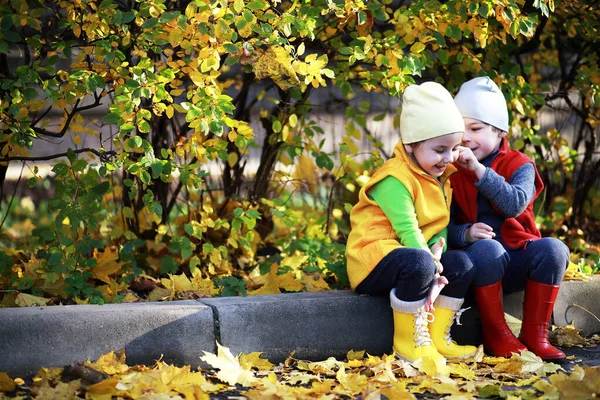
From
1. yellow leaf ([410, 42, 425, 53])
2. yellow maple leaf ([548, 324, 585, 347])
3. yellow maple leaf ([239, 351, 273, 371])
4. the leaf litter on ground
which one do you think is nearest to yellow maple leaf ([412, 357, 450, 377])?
the leaf litter on ground

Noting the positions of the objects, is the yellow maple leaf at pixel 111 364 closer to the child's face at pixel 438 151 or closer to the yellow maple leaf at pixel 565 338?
the child's face at pixel 438 151

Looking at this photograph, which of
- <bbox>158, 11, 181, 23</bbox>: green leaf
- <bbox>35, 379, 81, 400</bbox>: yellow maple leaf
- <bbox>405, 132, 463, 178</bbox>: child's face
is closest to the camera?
<bbox>35, 379, 81, 400</bbox>: yellow maple leaf

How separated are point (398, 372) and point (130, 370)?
1.08 meters

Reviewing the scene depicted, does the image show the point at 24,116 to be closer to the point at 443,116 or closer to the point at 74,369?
the point at 74,369

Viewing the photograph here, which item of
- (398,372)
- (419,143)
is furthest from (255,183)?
(398,372)

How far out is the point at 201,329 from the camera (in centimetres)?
354

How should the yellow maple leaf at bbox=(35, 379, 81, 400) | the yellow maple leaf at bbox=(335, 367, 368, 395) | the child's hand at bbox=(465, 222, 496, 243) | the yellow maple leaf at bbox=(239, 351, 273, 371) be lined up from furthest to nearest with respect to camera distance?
the child's hand at bbox=(465, 222, 496, 243)
the yellow maple leaf at bbox=(239, 351, 273, 371)
the yellow maple leaf at bbox=(335, 367, 368, 395)
the yellow maple leaf at bbox=(35, 379, 81, 400)

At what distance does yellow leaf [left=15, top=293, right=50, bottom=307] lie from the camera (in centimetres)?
370

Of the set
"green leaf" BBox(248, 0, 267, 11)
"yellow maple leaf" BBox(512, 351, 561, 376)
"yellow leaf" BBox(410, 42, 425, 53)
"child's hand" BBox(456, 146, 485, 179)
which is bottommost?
"yellow maple leaf" BBox(512, 351, 561, 376)

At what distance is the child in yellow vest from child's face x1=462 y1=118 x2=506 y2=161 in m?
0.22

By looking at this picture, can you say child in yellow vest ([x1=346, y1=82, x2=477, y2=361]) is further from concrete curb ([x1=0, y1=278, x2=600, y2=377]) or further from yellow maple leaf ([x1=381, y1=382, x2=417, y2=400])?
yellow maple leaf ([x1=381, y1=382, x2=417, y2=400])

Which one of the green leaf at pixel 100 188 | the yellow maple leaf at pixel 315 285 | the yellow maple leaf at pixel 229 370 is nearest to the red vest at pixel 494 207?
the yellow maple leaf at pixel 315 285

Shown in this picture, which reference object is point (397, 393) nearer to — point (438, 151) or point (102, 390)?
point (102, 390)

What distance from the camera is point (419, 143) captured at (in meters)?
3.83
